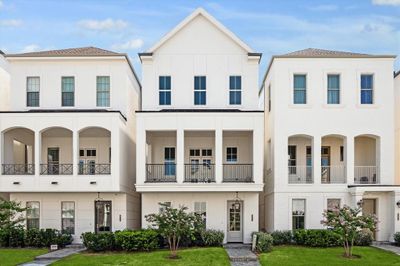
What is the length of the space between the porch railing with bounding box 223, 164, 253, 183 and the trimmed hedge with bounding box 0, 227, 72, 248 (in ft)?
30.9

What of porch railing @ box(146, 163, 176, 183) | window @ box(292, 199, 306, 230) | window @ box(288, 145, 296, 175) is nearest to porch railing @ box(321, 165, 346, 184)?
window @ box(288, 145, 296, 175)

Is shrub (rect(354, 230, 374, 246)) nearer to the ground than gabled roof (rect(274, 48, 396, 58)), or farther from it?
nearer to the ground

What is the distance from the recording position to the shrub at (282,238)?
87.4ft

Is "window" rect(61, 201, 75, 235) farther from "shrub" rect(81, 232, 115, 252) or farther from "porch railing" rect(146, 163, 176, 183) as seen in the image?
"porch railing" rect(146, 163, 176, 183)

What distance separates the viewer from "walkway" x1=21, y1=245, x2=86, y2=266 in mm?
22525

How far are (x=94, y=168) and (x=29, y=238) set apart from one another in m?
4.93

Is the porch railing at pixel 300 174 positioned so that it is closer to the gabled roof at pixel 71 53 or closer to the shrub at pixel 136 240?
the shrub at pixel 136 240

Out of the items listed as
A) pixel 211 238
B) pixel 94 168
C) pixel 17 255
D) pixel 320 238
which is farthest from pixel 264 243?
pixel 17 255

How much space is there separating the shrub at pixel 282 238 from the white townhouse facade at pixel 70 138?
796cm

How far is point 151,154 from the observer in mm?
30469

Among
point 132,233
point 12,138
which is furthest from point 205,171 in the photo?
point 12,138

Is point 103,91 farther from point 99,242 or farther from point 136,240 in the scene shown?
point 136,240

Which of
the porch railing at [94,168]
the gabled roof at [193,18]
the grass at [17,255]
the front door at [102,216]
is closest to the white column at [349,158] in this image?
the gabled roof at [193,18]

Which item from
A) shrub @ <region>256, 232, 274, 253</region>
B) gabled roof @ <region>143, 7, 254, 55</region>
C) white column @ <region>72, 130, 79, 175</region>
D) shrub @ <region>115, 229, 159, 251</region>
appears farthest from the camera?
gabled roof @ <region>143, 7, 254, 55</region>
